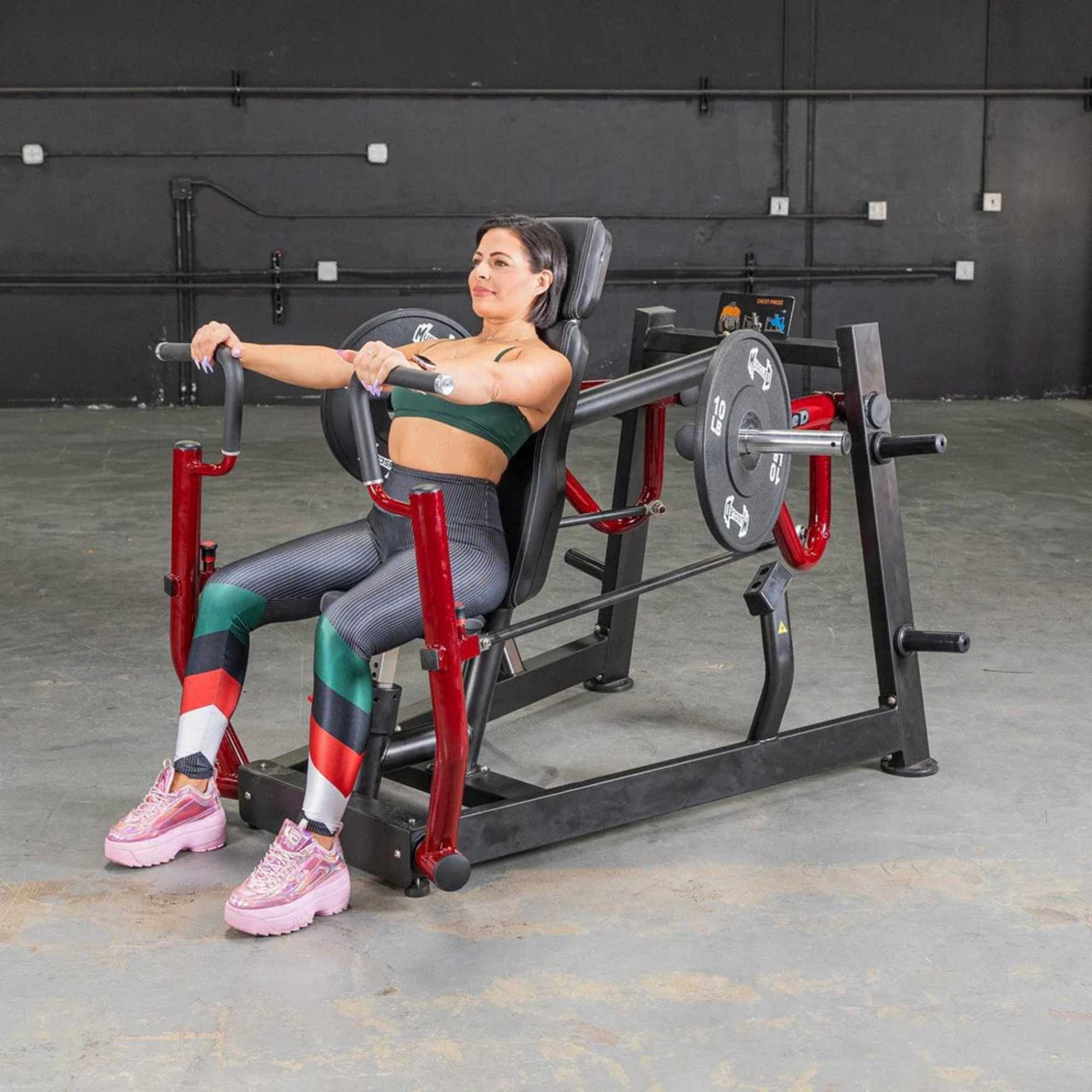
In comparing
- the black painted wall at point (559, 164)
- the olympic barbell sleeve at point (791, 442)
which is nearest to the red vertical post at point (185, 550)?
the olympic barbell sleeve at point (791, 442)

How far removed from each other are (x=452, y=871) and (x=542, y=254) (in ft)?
3.75

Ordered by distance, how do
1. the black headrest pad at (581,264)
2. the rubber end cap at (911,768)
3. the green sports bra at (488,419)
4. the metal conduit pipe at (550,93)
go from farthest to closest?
the metal conduit pipe at (550,93) → the rubber end cap at (911,768) → the black headrest pad at (581,264) → the green sports bra at (488,419)

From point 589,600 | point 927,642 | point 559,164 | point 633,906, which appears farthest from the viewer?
point 559,164

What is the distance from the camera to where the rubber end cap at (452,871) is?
95.8 inches

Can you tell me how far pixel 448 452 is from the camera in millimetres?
2754

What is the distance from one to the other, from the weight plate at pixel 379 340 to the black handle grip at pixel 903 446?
0.87m

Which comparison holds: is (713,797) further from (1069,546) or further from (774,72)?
(774,72)

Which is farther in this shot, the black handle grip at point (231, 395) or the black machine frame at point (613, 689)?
the black machine frame at point (613, 689)

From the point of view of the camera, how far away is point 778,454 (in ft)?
9.51

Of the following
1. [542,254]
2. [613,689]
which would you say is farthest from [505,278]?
[613,689]

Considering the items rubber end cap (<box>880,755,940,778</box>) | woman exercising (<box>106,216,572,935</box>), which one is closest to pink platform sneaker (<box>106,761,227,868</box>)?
woman exercising (<box>106,216,572,935</box>)

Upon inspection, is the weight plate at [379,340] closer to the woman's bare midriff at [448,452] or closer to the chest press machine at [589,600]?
the chest press machine at [589,600]

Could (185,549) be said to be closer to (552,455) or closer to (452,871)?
(552,455)

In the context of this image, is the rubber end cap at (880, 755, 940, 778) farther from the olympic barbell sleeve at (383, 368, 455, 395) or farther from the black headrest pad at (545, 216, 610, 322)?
the olympic barbell sleeve at (383, 368, 455, 395)
